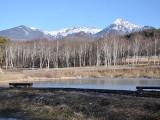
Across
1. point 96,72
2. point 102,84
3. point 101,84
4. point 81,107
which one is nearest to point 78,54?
point 96,72

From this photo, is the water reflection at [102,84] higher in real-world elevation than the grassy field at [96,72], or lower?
lower

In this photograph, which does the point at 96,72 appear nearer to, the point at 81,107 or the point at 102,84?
the point at 102,84

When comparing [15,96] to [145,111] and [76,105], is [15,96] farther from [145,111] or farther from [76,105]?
[145,111]

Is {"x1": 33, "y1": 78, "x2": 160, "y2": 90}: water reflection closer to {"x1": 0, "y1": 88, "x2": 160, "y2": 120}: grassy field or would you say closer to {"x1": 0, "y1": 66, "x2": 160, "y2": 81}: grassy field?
{"x1": 0, "y1": 66, "x2": 160, "y2": 81}: grassy field

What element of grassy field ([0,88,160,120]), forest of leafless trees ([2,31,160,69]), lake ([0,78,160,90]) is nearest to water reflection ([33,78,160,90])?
lake ([0,78,160,90])

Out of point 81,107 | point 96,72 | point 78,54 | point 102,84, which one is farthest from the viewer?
point 78,54

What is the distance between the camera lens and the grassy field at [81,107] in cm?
1914

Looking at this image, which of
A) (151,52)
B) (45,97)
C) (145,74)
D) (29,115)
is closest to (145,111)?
(29,115)

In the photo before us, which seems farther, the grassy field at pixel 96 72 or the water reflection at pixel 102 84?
the grassy field at pixel 96 72

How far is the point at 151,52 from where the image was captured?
14575 centimetres

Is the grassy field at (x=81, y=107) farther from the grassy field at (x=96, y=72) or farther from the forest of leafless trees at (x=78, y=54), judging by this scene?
the forest of leafless trees at (x=78, y=54)

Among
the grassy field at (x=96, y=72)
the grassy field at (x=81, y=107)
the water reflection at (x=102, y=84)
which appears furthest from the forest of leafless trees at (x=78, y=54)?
the grassy field at (x=81, y=107)

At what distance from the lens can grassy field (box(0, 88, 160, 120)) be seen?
19.1m

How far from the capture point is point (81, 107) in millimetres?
21750
